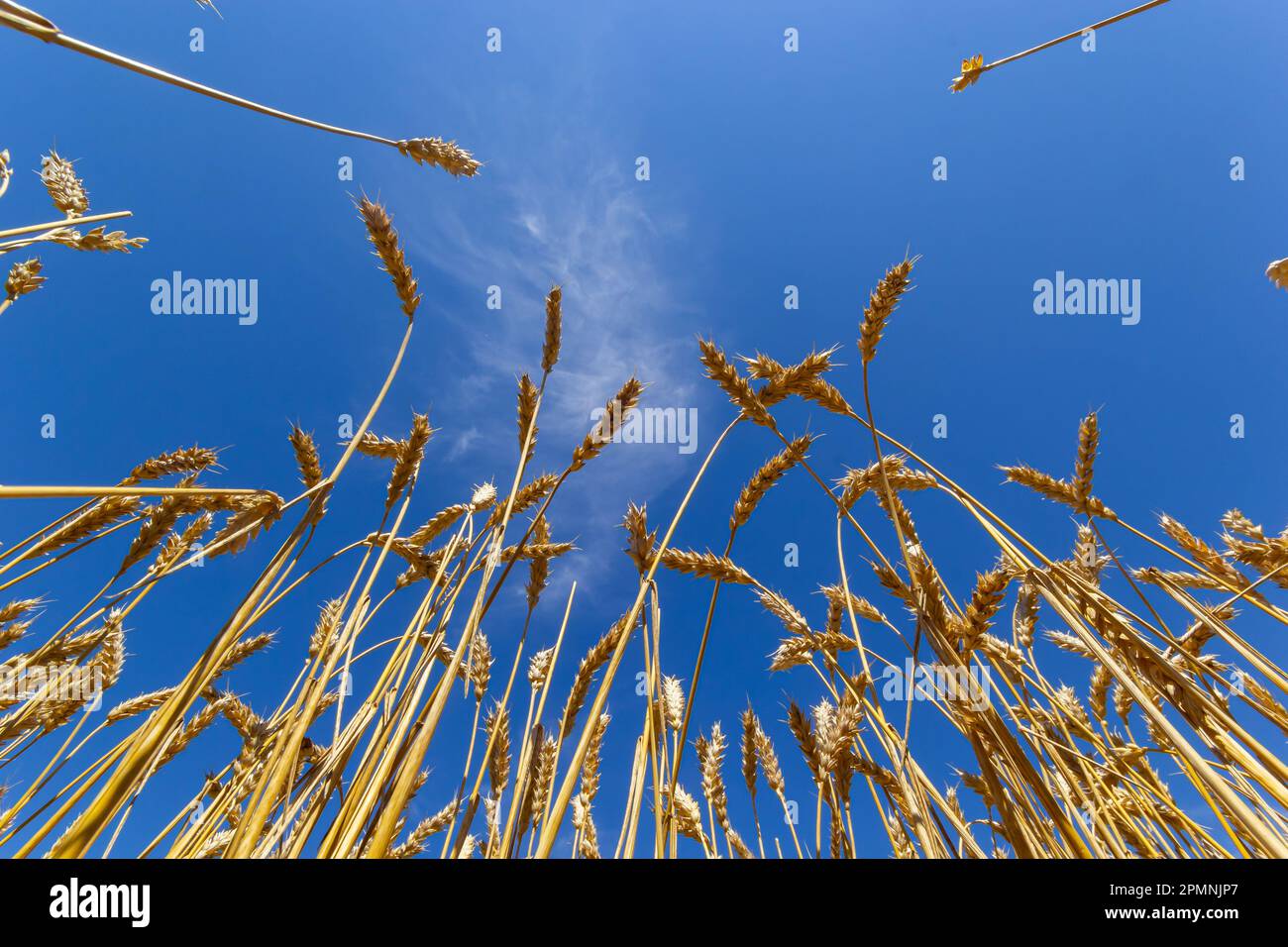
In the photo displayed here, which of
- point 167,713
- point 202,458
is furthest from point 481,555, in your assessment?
point 202,458

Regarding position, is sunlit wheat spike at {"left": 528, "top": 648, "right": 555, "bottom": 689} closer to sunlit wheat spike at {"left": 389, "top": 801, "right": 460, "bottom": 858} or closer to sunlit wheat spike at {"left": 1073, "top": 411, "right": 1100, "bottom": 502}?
sunlit wheat spike at {"left": 389, "top": 801, "right": 460, "bottom": 858}

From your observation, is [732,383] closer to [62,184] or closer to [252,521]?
[252,521]

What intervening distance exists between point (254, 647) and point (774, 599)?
8.81 feet

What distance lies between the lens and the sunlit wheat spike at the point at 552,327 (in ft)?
6.87

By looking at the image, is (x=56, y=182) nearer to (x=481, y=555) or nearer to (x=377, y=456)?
(x=377, y=456)

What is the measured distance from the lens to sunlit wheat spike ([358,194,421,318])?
68.5 inches

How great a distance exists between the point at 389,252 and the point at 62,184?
169 cm

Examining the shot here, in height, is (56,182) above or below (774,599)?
above

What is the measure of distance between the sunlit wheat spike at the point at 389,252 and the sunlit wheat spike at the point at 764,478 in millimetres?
1561

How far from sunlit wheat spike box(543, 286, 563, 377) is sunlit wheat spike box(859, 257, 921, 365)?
4.20 ft

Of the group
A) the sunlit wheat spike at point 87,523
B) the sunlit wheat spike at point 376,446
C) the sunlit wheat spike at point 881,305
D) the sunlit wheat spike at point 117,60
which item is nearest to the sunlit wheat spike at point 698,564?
the sunlit wheat spike at point 881,305

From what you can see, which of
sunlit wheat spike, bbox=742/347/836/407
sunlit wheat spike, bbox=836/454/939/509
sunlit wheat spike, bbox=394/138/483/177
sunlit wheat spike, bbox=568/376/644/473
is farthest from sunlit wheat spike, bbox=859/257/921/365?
sunlit wheat spike, bbox=394/138/483/177
